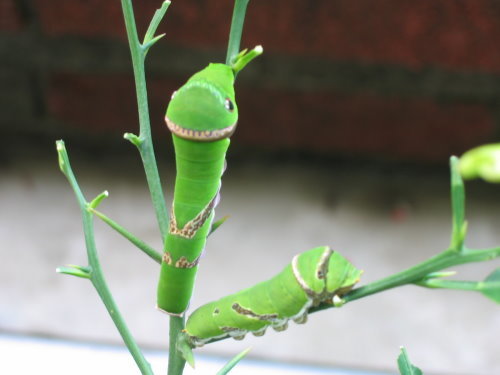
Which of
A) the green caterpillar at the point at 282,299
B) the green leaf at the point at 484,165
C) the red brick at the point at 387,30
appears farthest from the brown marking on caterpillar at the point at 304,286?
the red brick at the point at 387,30

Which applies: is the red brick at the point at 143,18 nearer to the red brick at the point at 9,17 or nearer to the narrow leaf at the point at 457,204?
the red brick at the point at 9,17

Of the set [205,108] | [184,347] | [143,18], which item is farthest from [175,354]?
[143,18]

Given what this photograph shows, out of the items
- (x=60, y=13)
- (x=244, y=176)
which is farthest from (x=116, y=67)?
(x=244, y=176)

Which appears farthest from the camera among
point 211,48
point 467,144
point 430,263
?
point 467,144

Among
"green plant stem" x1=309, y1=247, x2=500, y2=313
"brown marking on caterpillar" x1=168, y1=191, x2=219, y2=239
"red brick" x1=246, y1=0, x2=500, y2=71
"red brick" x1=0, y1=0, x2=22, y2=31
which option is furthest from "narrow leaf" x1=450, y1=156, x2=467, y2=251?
"red brick" x1=0, y1=0, x2=22, y2=31

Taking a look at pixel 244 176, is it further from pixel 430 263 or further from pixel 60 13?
pixel 430 263

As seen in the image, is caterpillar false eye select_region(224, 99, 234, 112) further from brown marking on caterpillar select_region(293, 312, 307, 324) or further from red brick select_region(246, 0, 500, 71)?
red brick select_region(246, 0, 500, 71)

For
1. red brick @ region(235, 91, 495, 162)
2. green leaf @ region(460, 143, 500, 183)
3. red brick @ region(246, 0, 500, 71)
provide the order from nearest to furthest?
1. green leaf @ region(460, 143, 500, 183)
2. red brick @ region(246, 0, 500, 71)
3. red brick @ region(235, 91, 495, 162)
